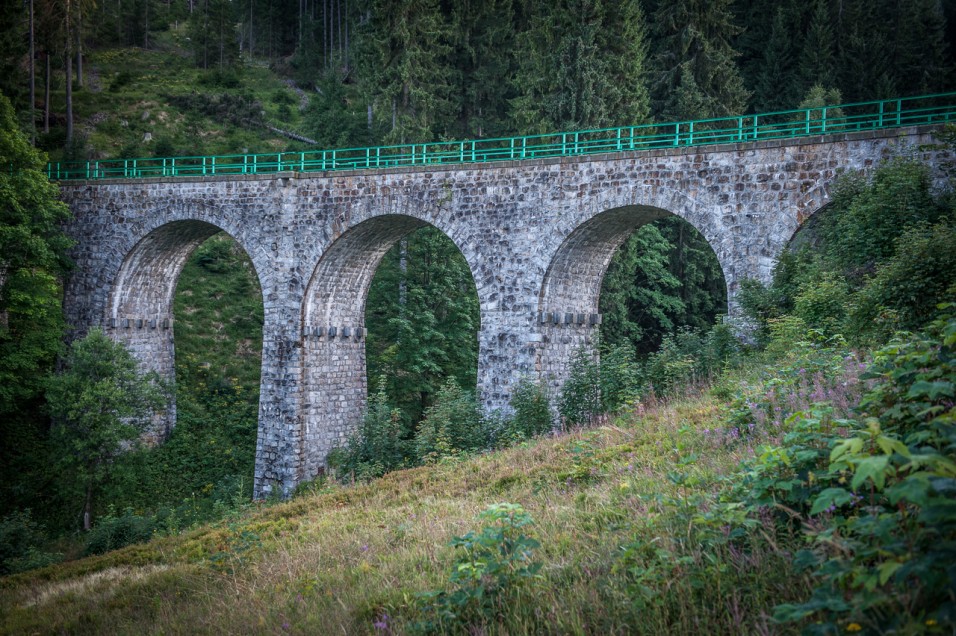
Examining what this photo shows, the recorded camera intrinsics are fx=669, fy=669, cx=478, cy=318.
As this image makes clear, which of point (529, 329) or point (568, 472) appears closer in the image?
point (568, 472)

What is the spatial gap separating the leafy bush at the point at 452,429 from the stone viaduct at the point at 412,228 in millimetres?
1170

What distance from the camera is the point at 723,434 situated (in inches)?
311

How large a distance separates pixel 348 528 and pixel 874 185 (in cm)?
1232

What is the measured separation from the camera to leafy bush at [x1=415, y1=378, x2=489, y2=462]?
57.1ft

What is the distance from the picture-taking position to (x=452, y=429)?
59.5ft

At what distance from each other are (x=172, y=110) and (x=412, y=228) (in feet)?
119

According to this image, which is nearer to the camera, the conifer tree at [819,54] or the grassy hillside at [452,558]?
the grassy hillside at [452,558]

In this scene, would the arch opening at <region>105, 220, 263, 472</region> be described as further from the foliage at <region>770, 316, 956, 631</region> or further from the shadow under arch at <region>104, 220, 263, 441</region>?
the foliage at <region>770, 316, 956, 631</region>

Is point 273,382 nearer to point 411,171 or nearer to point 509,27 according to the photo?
point 411,171

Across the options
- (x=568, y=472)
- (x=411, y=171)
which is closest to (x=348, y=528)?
(x=568, y=472)

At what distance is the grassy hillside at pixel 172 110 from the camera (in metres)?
45.4

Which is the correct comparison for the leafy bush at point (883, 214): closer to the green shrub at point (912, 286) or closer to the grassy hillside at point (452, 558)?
the green shrub at point (912, 286)

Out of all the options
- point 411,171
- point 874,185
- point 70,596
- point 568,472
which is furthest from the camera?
point 411,171

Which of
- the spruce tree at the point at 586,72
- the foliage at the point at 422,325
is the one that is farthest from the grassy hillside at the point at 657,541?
the spruce tree at the point at 586,72
